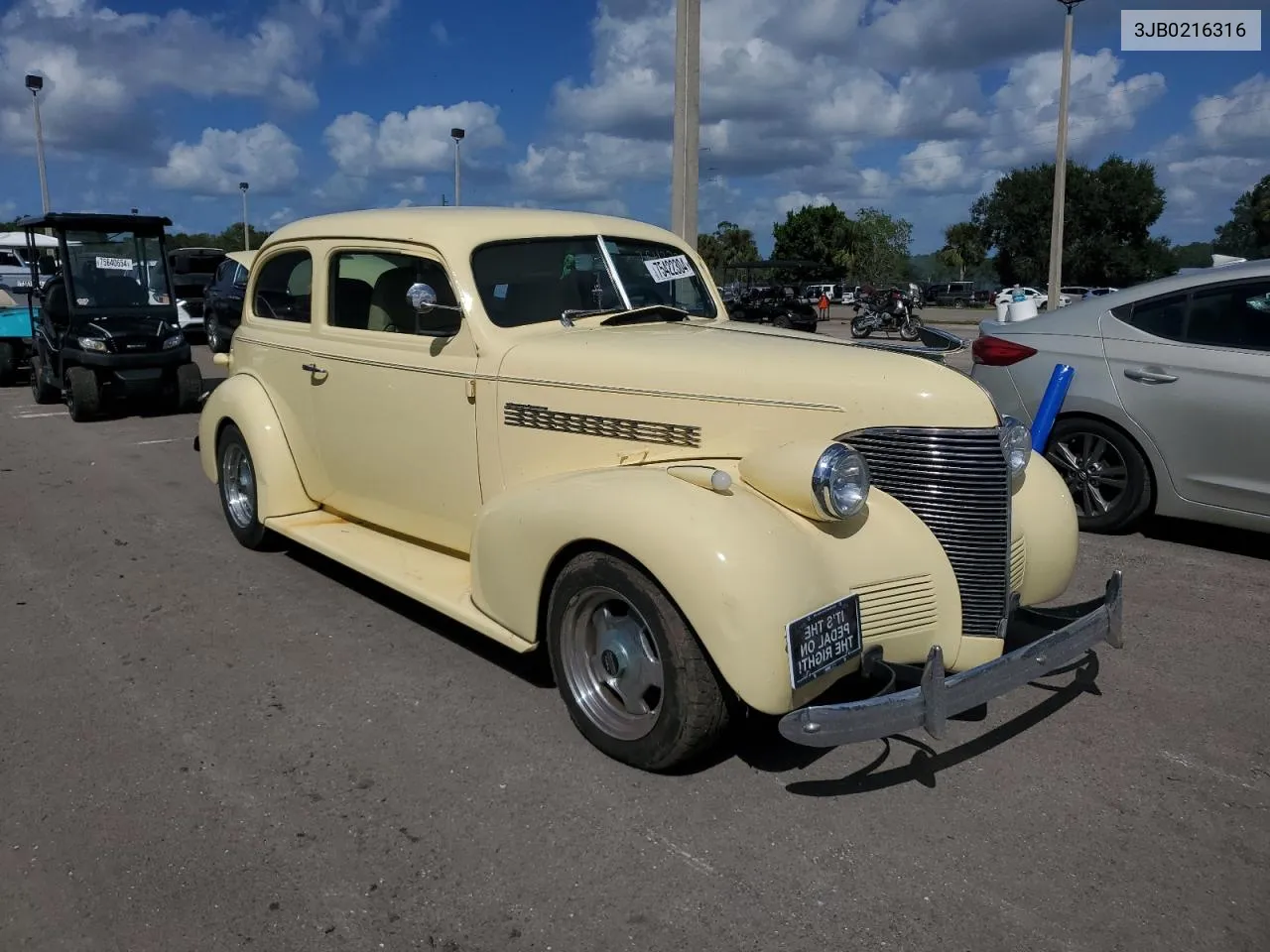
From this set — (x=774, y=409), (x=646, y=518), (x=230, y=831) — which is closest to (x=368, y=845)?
(x=230, y=831)

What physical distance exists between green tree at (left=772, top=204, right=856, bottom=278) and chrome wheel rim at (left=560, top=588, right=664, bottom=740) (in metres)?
59.9

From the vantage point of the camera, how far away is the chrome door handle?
221 inches

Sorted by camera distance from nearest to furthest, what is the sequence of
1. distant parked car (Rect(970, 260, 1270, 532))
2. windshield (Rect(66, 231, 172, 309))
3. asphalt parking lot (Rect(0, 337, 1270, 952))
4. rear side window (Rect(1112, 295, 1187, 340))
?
asphalt parking lot (Rect(0, 337, 1270, 952))
distant parked car (Rect(970, 260, 1270, 532))
rear side window (Rect(1112, 295, 1187, 340))
windshield (Rect(66, 231, 172, 309))

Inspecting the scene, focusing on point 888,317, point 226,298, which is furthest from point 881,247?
point 226,298

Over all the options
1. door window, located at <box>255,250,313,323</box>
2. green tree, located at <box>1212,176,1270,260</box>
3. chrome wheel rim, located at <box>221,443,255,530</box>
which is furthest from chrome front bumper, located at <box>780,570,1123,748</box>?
green tree, located at <box>1212,176,1270,260</box>

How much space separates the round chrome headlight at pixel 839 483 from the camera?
10.2 ft

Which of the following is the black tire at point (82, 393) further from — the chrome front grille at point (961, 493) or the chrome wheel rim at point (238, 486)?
the chrome front grille at point (961, 493)

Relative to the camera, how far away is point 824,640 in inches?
117

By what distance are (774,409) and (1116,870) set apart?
5.67 ft

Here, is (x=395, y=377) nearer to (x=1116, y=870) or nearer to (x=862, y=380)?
(x=862, y=380)

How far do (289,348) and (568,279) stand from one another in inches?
70.6

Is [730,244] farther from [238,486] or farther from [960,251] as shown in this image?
[238,486]

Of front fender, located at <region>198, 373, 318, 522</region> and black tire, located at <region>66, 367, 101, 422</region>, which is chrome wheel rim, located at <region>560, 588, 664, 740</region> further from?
black tire, located at <region>66, 367, 101, 422</region>

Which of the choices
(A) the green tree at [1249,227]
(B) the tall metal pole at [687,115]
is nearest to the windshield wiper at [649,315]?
(B) the tall metal pole at [687,115]
